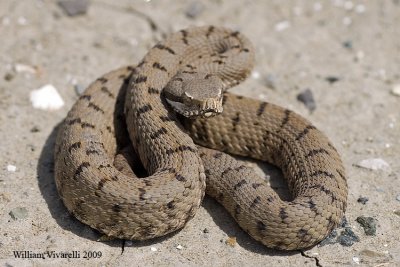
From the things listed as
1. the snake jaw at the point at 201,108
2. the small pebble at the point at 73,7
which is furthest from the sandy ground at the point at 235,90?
the snake jaw at the point at 201,108

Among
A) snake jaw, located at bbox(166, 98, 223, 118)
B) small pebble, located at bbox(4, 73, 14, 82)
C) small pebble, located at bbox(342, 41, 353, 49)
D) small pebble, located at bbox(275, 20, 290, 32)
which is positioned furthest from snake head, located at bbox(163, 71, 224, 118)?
small pebble, located at bbox(342, 41, 353, 49)

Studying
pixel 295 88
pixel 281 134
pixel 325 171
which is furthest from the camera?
pixel 295 88

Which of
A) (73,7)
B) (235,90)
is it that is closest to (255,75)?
(235,90)

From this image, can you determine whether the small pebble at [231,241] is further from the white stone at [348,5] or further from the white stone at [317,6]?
the white stone at [348,5]

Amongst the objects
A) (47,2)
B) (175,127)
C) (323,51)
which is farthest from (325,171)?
(47,2)

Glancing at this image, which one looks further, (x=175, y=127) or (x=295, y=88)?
(x=295, y=88)

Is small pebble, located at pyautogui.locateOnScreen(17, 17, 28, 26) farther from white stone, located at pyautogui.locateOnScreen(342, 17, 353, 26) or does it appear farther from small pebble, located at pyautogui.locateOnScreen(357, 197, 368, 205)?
small pebble, located at pyautogui.locateOnScreen(357, 197, 368, 205)

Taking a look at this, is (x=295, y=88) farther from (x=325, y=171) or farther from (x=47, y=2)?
(x=47, y=2)
